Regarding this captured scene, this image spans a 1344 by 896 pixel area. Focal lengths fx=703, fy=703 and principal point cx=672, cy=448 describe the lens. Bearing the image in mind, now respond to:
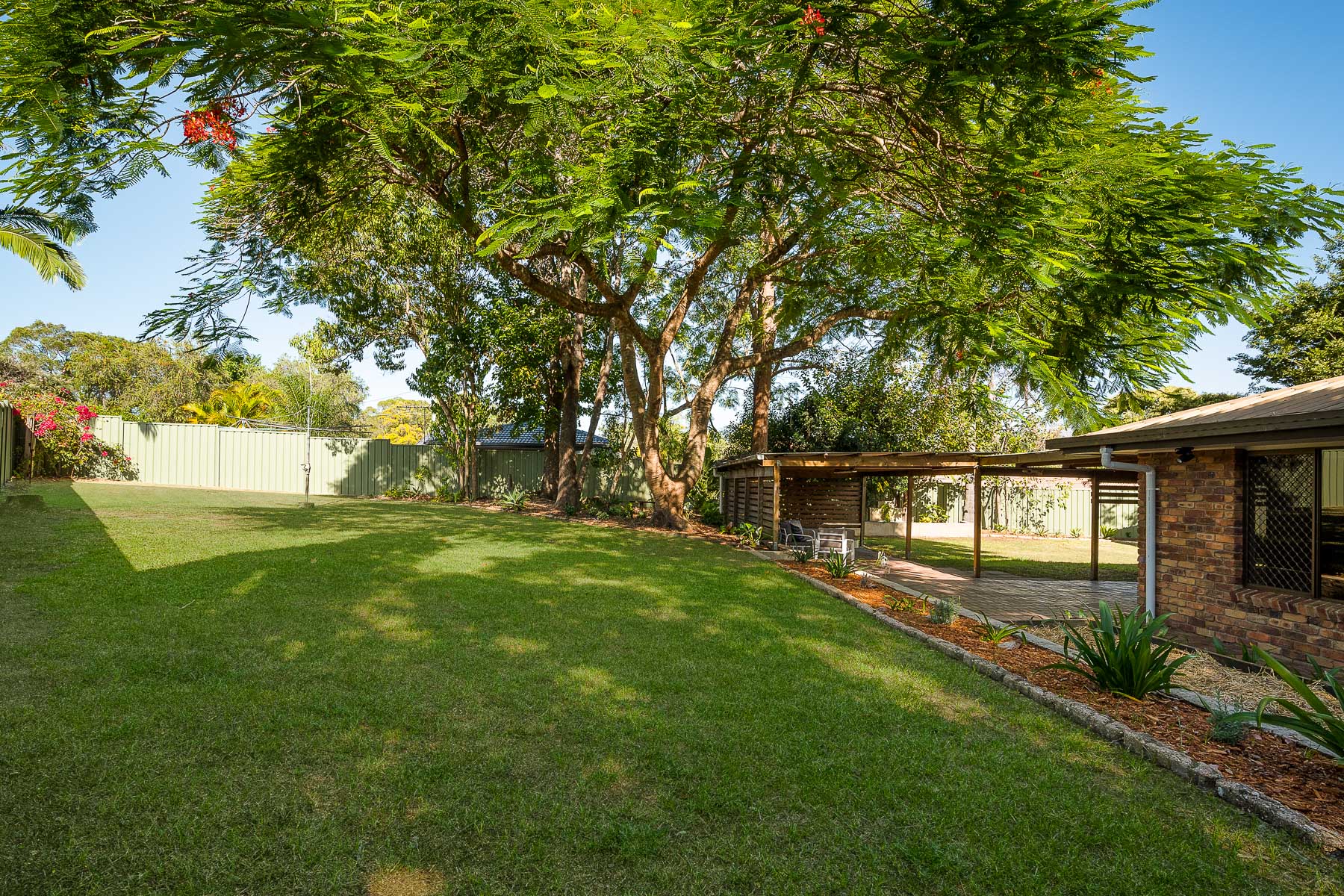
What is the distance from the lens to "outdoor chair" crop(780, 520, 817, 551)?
14.8 m

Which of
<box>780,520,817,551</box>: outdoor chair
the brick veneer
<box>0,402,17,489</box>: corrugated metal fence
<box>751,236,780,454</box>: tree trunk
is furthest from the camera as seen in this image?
<box>751,236,780,454</box>: tree trunk

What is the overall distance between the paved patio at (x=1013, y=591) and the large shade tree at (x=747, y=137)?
264 centimetres

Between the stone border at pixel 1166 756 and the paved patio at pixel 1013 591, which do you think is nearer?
the stone border at pixel 1166 756

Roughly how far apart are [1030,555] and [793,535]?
661 centimetres

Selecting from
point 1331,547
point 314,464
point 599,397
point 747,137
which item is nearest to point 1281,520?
point 1331,547

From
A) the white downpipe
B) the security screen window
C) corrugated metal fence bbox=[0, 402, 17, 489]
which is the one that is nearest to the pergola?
the white downpipe

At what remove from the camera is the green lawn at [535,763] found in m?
2.79

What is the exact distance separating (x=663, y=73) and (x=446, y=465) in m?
20.1

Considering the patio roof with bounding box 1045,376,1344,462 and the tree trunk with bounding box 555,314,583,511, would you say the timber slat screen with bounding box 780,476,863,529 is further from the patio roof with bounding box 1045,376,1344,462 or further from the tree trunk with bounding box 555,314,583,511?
the patio roof with bounding box 1045,376,1344,462

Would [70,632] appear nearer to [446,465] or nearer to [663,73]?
[663,73]

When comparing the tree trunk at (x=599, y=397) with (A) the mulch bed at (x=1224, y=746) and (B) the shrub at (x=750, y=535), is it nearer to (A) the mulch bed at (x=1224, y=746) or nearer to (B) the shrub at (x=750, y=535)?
(B) the shrub at (x=750, y=535)

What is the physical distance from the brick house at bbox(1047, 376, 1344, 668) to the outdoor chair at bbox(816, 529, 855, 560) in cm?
501

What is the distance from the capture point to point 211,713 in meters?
4.04

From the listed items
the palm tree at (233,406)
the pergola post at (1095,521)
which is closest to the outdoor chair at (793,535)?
the pergola post at (1095,521)
